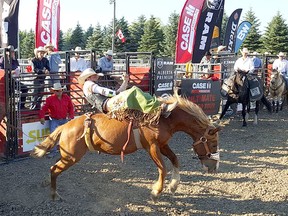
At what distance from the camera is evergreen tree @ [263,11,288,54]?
4219cm

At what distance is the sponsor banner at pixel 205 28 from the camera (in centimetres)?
1330

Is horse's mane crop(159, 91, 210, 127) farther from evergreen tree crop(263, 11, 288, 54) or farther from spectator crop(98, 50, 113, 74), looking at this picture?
evergreen tree crop(263, 11, 288, 54)

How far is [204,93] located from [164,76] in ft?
4.91

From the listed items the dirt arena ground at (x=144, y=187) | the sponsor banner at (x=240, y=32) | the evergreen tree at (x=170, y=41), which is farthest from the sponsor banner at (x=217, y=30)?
the evergreen tree at (x=170, y=41)

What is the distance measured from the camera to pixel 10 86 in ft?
23.1

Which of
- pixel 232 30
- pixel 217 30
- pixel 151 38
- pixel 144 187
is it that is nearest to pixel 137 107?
pixel 144 187

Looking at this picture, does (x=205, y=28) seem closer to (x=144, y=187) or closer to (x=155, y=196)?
(x=144, y=187)

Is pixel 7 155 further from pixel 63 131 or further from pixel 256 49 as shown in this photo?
pixel 256 49

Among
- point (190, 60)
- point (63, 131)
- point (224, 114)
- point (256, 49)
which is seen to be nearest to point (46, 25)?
point (190, 60)

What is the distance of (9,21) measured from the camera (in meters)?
11.6

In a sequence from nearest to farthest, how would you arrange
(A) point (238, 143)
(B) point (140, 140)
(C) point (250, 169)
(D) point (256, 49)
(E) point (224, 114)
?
(B) point (140, 140), (C) point (250, 169), (A) point (238, 143), (E) point (224, 114), (D) point (256, 49)

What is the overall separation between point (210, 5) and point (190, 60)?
85.7 inches

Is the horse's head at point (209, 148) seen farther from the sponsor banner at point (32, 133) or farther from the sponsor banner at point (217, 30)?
the sponsor banner at point (217, 30)

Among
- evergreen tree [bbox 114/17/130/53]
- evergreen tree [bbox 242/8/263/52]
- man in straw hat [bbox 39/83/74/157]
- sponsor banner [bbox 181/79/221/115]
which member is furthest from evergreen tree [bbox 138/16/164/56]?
man in straw hat [bbox 39/83/74/157]
